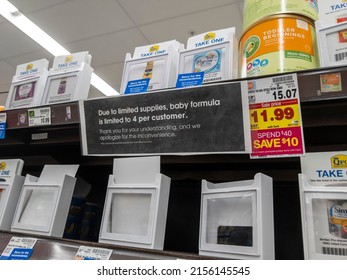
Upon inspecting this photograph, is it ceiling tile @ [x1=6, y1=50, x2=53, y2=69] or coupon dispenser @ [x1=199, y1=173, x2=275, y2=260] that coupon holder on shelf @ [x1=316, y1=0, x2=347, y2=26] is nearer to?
coupon dispenser @ [x1=199, y1=173, x2=275, y2=260]

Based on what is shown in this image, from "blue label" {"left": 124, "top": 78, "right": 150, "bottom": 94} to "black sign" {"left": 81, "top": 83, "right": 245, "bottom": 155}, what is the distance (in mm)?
116

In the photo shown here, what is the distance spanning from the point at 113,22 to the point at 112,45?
1.57ft

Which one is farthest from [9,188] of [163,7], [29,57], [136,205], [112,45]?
[29,57]

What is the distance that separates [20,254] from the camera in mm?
823

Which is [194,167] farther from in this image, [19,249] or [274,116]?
[19,249]

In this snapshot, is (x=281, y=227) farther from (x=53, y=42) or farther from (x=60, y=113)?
(x=53, y=42)

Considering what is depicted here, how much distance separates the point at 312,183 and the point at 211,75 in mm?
380

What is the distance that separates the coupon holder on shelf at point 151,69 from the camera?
912 mm

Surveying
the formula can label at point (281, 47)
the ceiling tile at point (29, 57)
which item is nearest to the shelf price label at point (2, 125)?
the formula can label at point (281, 47)

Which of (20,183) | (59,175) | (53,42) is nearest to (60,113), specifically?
(59,175)

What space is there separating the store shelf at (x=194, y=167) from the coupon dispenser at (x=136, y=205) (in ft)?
0.12

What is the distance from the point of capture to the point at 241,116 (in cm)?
68

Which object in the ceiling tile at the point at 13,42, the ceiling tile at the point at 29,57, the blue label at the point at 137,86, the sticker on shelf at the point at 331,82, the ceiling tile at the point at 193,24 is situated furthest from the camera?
the ceiling tile at the point at 29,57

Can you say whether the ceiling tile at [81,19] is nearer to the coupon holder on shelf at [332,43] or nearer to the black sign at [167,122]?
the black sign at [167,122]
